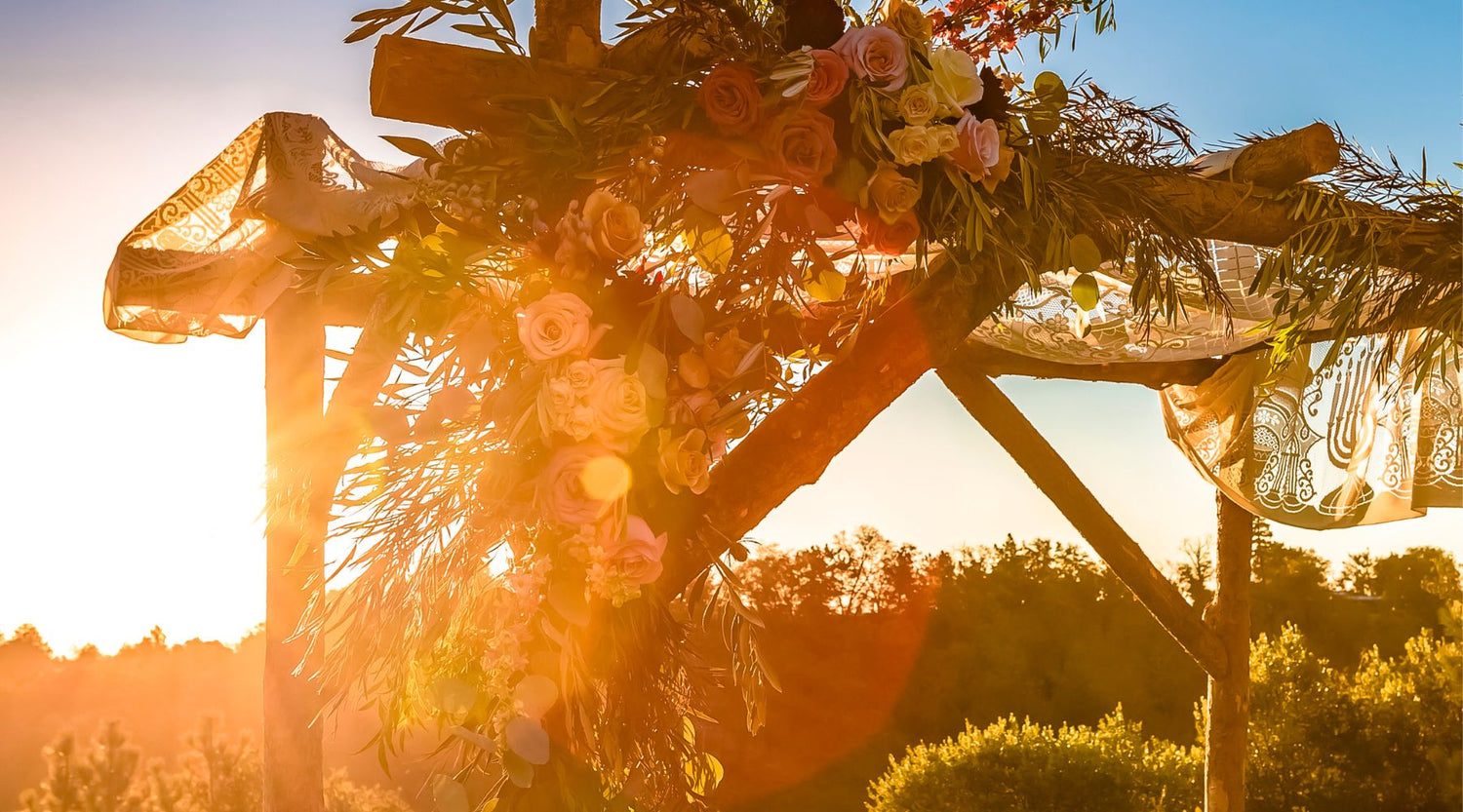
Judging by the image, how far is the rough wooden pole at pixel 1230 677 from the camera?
4.60 meters

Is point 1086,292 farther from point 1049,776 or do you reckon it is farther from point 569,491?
point 1049,776

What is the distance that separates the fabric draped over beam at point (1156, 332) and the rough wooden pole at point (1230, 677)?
0.88 meters

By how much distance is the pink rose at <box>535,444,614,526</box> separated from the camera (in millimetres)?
1442

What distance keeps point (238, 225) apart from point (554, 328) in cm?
142

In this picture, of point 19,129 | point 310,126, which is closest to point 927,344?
point 310,126

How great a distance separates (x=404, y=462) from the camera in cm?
147

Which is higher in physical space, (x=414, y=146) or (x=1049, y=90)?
(x=1049, y=90)

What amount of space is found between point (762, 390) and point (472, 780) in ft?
2.35

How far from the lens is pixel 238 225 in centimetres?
247

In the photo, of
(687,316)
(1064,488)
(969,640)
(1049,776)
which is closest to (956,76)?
(687,316)

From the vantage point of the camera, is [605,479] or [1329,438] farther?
[1329,438]

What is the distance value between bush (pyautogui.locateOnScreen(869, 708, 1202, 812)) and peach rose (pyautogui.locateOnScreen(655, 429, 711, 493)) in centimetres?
554

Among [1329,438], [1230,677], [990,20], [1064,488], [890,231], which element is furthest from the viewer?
[1230,677]

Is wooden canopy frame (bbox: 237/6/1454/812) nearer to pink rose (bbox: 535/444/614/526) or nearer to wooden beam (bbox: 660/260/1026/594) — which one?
wooden beam (bbox: 660/260/1026/594)
